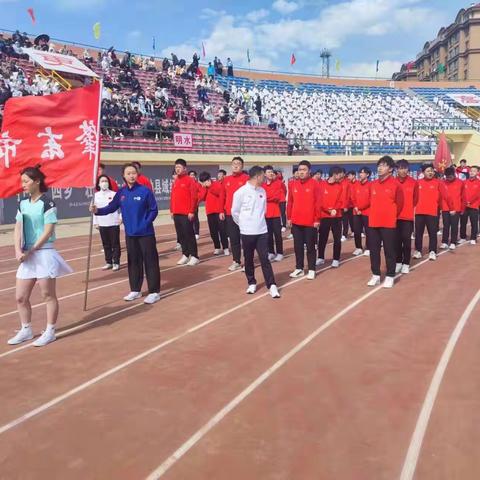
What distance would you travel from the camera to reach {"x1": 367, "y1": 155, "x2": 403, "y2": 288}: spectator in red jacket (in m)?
6.90

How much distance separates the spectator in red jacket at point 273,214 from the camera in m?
9.13

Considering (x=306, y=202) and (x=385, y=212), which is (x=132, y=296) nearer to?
(x=306, y=202)

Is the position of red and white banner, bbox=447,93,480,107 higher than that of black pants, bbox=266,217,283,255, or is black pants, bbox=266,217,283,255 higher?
red and white banner, bbox=447,93,480,107

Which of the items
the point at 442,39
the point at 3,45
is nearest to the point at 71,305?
the point at 3,45

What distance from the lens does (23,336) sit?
16.2ft

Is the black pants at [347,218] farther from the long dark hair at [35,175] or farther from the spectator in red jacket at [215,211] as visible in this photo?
the long dark hair at [35,175]

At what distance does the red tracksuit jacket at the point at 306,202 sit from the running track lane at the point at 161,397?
7.76 ft

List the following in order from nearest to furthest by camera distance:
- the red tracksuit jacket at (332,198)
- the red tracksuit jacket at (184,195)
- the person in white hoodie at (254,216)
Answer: the person in white hoodie at (254,216) → the red tracksuit jacket at (184,195) → the red tracksuit jacket at (332,198)

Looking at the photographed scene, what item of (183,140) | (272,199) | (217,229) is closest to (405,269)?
(272,199)

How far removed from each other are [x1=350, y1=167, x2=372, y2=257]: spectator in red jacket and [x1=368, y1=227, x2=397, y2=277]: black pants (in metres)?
1.04

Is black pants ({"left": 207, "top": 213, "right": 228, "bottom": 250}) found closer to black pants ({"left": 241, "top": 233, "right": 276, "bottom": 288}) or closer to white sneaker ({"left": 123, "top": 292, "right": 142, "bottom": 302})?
black pants ({"left": 241, "top": 233, "right": 276, "bottom": 288})

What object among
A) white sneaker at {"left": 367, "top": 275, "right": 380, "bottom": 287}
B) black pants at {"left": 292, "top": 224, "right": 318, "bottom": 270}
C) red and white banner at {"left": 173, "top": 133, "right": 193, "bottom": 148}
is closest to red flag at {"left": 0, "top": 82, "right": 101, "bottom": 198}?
black pants at {"left": 292, "top": 224, "right": 318, "bottom": 270}

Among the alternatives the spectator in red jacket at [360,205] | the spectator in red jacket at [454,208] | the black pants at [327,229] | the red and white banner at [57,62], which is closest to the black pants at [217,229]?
the black pants at [327,229]

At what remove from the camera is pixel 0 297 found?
279 inches
